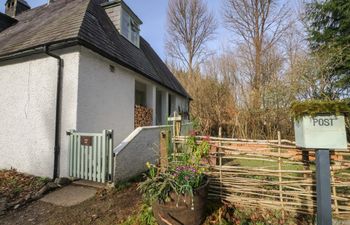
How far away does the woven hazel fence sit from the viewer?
308cm

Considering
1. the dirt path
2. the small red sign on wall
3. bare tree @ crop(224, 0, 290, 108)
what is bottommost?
the dirt path

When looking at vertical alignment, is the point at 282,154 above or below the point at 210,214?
above

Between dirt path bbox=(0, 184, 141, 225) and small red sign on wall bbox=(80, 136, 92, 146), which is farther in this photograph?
small red sign on wall bbox=(80, 136, 92, 146)

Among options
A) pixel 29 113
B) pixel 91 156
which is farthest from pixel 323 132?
pixel 29 113

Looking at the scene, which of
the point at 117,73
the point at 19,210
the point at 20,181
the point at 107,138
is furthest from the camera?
the point at 117,73

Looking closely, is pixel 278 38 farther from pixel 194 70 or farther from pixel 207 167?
pixel 207 167

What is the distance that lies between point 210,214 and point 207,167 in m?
0.79

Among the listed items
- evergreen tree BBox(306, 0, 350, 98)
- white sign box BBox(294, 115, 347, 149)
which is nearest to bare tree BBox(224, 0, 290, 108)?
evergreen tree BBox(306, 0, 350, 98)

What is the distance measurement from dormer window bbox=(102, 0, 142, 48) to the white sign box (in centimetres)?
902

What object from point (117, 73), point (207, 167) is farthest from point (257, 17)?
point (207, 167)

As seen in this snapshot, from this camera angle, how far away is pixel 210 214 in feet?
10.8

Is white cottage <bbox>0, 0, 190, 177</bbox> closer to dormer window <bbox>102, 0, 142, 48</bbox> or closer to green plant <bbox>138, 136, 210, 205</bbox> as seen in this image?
dormer window <bbox>102, 0, 142, 48</bbox>

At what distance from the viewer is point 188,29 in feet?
68.1

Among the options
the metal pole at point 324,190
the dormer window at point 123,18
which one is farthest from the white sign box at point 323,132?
the dormer window at point 123,18
